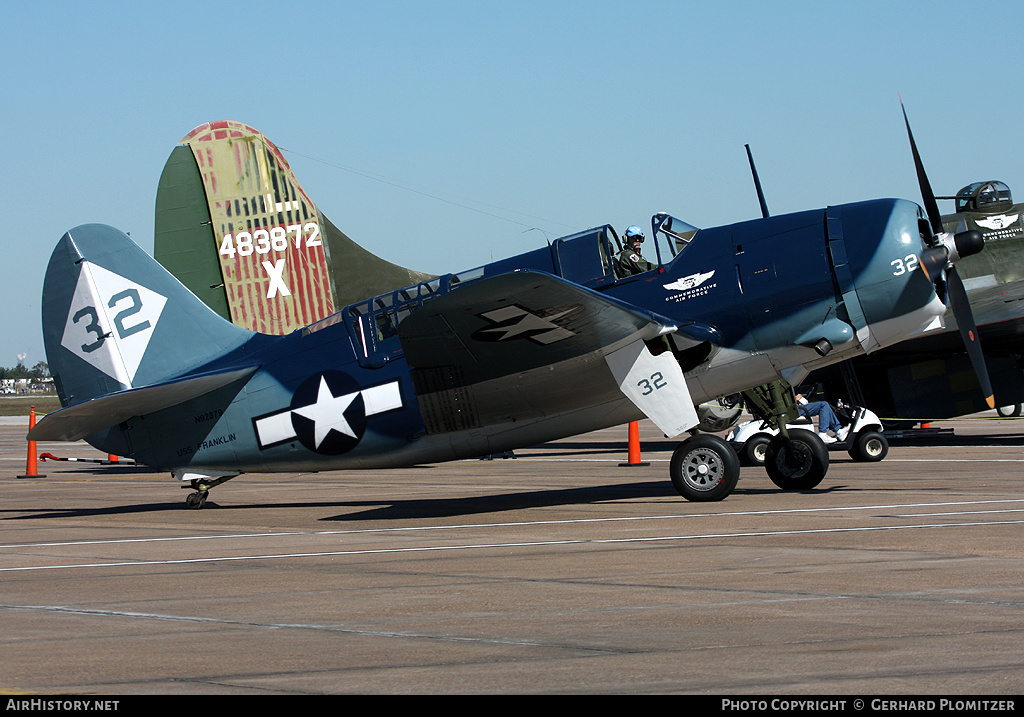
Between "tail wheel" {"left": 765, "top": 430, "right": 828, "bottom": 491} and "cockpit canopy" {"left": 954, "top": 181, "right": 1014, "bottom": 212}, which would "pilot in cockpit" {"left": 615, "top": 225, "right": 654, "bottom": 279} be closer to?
"tail wheel" {"left": 765, "top": 430, "right": 828, "bottom": 491}

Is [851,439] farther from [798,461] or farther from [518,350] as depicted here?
[518,350]

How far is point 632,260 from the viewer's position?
12.0 metres

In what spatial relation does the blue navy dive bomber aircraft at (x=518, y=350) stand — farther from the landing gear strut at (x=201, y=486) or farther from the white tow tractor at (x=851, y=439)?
the white tow tractor at (x=851, y=439)

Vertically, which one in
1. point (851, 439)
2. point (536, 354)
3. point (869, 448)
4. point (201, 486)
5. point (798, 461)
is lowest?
point (869, 448)

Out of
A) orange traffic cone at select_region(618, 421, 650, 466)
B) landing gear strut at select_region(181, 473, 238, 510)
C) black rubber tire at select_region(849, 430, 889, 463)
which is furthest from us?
orange traffic cone at select_region(618, 421, 650, 466)

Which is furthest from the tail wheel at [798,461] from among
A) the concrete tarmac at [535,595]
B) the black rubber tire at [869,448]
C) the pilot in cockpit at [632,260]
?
the black rubber tire at [869,448]

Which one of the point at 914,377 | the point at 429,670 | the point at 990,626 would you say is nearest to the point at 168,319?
the point at 429,670

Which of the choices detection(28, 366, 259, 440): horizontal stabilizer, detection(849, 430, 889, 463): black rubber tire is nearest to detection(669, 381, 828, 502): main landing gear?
detection(849, 430, 889, 463): black rubber tire

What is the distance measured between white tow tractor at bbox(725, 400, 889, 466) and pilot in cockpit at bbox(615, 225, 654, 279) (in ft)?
23.0

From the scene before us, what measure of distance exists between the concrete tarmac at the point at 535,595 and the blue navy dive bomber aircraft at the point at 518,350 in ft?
2.90

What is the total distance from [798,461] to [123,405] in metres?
8.51

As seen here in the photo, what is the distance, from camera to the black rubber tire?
18109mm

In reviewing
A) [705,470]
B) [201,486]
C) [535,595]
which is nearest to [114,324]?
[201,486]

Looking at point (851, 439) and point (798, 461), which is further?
point (851, 439)
